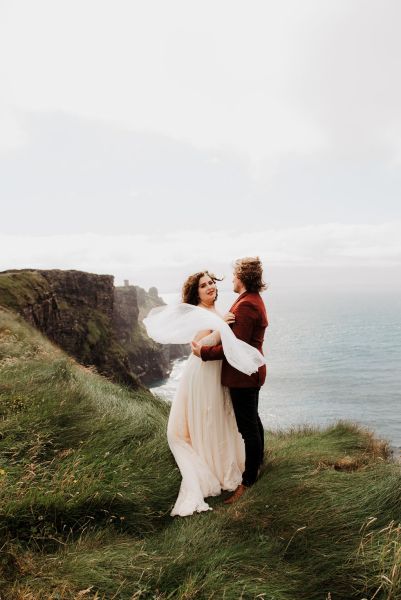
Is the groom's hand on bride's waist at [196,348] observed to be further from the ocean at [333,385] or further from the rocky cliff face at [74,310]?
the rocky cliff face at [74,310]

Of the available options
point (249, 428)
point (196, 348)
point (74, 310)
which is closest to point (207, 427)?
point (249, 428)

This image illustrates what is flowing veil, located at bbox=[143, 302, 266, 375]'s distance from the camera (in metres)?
5.19

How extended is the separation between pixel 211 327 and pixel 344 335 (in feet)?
606

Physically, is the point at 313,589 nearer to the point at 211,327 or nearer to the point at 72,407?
the point at 211,327

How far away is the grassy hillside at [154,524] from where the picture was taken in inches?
124

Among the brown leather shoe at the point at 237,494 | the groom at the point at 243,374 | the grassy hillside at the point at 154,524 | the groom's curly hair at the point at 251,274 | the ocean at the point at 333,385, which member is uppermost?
the groom's curly hair at the point at 251,274

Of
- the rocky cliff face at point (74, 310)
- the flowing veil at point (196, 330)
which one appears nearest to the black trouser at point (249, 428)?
the flowing veil at point (196, 330)

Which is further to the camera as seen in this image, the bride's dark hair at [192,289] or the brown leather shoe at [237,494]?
the bride's dark hair at [192,289]

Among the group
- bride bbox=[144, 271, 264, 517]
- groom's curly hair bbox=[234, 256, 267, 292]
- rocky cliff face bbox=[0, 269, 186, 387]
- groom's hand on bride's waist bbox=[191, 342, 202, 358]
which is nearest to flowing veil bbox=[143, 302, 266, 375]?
bride bbox=[144, 271, 264, 517]

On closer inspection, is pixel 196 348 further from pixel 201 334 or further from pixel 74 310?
pixel 74 310

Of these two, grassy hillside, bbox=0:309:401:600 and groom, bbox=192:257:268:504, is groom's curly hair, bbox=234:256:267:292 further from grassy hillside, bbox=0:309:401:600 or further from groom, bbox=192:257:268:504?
grassy hillside, bbox=0:309:401:600

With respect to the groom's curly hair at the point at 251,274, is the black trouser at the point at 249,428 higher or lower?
lower

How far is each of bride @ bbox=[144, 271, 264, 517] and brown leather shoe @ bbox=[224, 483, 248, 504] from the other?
276 mm

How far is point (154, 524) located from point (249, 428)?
1798mm
